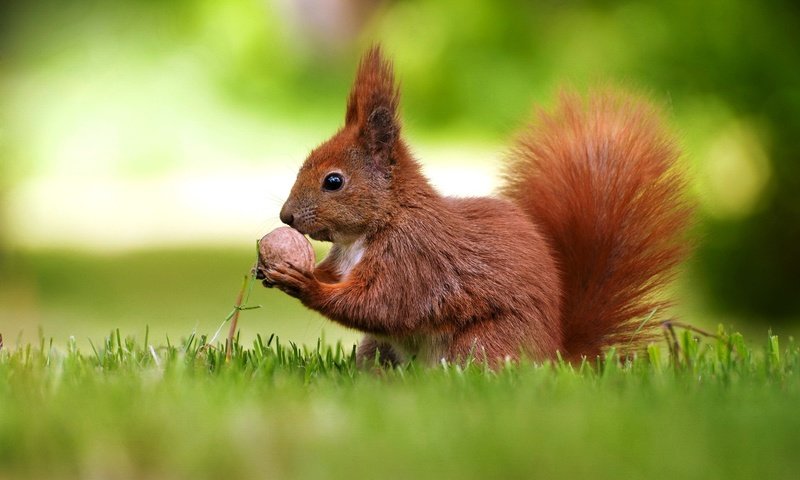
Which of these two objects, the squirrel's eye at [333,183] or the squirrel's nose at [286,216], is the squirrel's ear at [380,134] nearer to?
the squirrel's eye at [333,183]

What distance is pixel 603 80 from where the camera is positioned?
342 cm

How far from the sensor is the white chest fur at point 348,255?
9.96 feet

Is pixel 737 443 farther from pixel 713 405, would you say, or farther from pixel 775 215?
pixel 775 215

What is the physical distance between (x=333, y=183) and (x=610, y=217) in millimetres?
836

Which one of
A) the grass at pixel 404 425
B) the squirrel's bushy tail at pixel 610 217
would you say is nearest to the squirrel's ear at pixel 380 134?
the squirrel's bushy tail at pixel 610 217

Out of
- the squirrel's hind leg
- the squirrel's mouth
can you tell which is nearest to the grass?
the squirrel's hind leg

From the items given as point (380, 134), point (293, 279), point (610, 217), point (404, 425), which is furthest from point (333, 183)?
point (404, 425)

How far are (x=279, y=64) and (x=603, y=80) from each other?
752 cm

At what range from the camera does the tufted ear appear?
303 cm

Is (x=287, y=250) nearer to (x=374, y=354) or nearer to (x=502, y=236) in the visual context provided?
(x=374, y=354)

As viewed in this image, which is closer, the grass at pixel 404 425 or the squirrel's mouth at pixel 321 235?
the grass at pixel 404 425

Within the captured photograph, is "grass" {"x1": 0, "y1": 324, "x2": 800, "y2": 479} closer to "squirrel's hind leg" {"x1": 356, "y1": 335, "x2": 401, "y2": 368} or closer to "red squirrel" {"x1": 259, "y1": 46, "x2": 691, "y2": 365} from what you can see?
"red squirrel" {"x1": 259, "y1": 46, "x2": 691, "y2": 365}

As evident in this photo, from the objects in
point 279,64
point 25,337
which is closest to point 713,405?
point 25,337

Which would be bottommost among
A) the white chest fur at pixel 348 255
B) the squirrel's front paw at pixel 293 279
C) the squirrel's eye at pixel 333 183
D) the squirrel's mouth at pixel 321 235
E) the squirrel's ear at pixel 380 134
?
the squirrel's front paw at pixel 293 279
